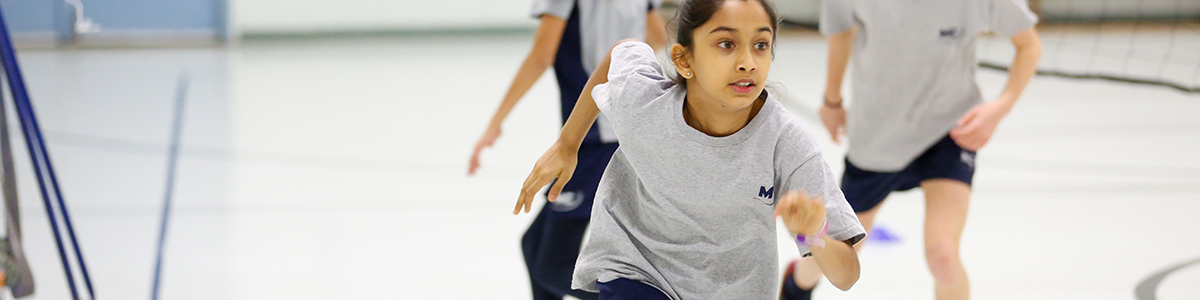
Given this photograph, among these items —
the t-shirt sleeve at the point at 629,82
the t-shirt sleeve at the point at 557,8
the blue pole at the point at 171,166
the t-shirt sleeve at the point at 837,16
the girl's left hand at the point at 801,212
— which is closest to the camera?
the girl's left hand at the point at 801,212

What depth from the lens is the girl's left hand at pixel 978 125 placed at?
2904mm

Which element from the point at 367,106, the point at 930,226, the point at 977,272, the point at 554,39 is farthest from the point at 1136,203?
the point at 367,106

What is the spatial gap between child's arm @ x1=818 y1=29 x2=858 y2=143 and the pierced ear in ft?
4.60

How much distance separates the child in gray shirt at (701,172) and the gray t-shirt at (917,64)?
110 cm

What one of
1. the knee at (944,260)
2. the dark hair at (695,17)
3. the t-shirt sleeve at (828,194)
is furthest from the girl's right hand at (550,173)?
the knee at (944,260)

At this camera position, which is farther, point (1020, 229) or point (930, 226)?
point (1020, 229)

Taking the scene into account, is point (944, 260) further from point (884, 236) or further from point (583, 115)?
point (884, 236)

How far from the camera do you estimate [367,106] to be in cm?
899

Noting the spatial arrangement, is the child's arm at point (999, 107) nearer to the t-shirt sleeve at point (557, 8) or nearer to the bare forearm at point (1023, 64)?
the bare forearm at point (1023, 64)

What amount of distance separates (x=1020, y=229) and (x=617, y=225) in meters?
3.34

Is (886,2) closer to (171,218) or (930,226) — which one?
(930,226)

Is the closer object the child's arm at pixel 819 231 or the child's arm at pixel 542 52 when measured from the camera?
the child's arm at pixel 819 231

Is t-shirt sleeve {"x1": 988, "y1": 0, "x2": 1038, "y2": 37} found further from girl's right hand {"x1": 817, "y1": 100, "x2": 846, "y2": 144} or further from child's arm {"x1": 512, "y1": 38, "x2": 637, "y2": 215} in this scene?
child's arm {"x1": 512, "y1": 38, "x2": 637, "y2": 215}

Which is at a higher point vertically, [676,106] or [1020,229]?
[676,106]
